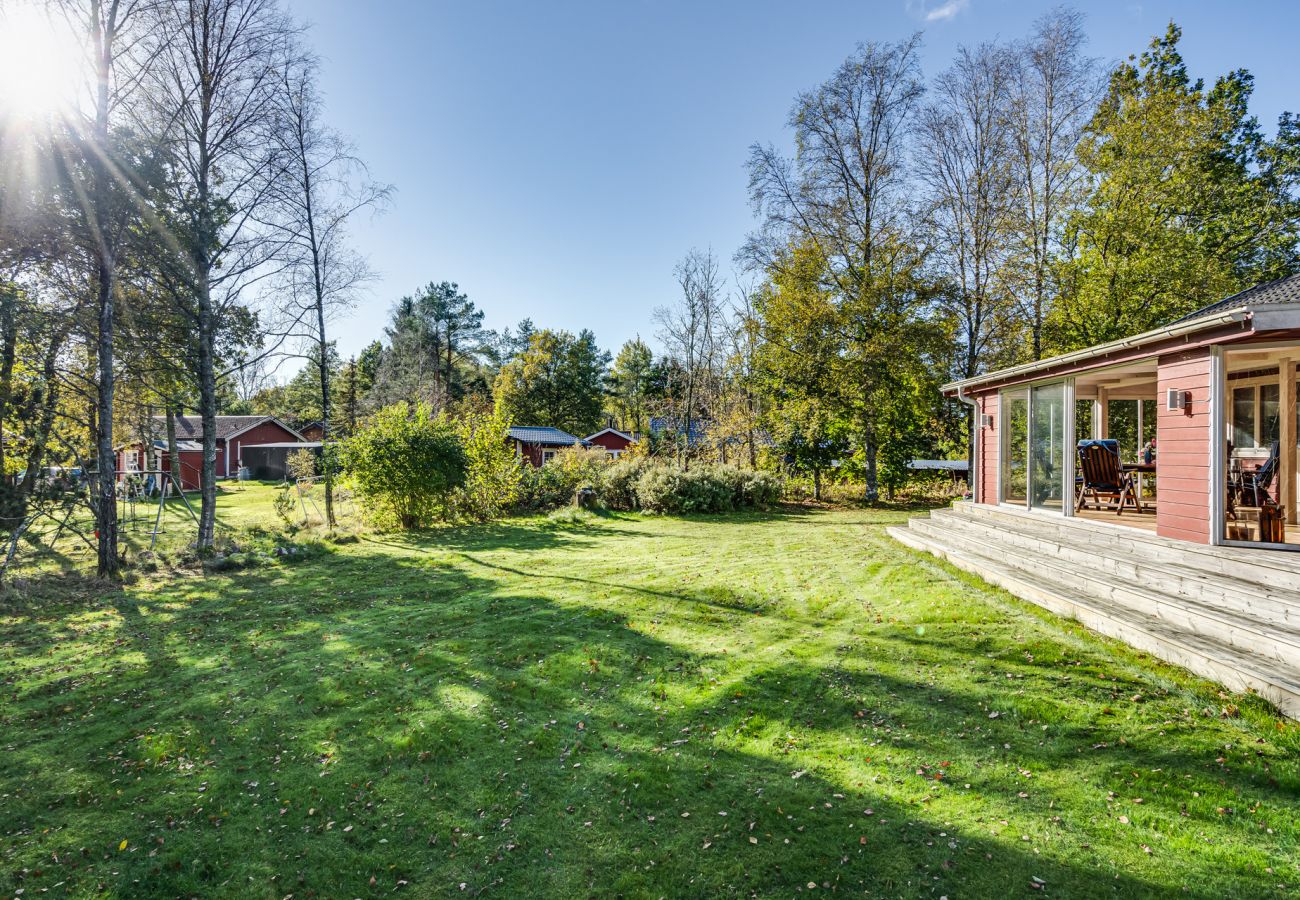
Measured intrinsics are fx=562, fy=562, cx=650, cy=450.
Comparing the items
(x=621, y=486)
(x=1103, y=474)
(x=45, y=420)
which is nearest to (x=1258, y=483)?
(x=1103, y=474)

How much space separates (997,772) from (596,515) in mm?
13019

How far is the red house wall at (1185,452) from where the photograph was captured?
587 centimetres

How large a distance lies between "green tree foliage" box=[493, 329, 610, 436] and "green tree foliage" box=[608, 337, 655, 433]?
298 centimetres

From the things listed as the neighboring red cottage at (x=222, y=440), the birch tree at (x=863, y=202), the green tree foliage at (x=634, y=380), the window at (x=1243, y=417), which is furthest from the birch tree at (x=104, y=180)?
the green tree foliage at (x=634, y=380)

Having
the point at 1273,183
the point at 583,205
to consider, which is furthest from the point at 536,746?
the point at 1273,183

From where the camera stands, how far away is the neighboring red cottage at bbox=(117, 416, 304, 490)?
30.7 m

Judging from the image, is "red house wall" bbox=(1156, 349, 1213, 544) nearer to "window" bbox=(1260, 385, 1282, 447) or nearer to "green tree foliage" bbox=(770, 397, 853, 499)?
"window" bbox=(1260, 385, 1282, 447)

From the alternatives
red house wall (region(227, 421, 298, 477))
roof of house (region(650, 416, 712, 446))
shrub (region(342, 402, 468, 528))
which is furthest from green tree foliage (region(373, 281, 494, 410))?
shrub (region(342, 402, 468, 528))

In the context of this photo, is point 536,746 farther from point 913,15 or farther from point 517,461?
point 913,15

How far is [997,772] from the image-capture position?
11.5 ft

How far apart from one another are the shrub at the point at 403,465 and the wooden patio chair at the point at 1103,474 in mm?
12564

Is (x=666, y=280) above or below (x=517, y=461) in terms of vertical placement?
above

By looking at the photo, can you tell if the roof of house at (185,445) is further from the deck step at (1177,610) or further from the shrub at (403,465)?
the deck step at (1177,610)

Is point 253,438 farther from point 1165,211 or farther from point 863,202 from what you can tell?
point 1165,211
